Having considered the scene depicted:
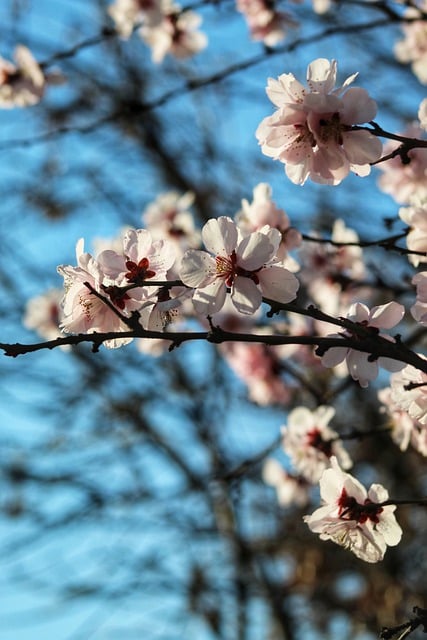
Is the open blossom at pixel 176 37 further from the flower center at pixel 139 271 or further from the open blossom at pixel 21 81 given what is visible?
the flower center at pixel 139 271

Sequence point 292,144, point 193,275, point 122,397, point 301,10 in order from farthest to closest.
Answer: point 122,397
point 301,10
point 292,144
point 193,275

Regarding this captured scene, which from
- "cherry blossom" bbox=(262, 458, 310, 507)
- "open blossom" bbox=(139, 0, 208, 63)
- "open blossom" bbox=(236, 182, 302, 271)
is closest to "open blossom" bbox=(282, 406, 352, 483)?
"open blossom" bbox=(236, 182, 302, 271)

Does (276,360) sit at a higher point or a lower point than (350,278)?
higher

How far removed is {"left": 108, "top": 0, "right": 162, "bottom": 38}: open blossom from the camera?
3.69 meters

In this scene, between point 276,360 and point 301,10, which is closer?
point 276,360

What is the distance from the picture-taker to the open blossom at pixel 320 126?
146 centimetres

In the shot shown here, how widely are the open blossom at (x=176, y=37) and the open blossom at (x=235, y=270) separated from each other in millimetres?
2600

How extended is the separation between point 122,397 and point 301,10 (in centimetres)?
358

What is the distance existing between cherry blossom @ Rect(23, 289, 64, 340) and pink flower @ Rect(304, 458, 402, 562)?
10.1 feet

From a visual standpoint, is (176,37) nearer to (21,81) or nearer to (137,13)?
(137,13)

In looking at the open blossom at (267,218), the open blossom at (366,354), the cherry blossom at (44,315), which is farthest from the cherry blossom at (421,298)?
the cherry blossom at (44,315)

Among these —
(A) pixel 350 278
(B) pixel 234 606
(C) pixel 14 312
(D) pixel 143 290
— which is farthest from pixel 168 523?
(D) pixel 143 290

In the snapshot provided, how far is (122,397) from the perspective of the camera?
269 inches

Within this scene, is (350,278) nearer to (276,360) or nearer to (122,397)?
(276,360)
